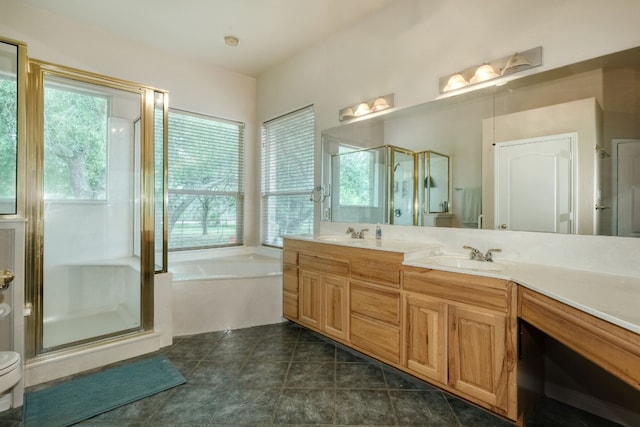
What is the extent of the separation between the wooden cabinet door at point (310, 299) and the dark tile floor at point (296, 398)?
28 centimetres

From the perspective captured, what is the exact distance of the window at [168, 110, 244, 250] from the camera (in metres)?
3.59

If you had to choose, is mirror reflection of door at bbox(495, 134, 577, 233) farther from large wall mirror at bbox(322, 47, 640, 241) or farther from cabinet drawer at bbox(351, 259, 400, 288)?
cabinet drawer at bbox(351, 259, 400, 288)

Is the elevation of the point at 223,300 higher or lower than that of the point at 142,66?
lower

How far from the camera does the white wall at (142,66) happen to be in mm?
2654

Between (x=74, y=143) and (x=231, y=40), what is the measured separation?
183 centimetres

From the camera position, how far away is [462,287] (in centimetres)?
166

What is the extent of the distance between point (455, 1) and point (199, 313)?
331cm

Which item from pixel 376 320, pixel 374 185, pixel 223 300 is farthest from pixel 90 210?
pixel 376 320

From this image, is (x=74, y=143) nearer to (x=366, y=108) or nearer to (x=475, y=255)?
(x=366, y=108)

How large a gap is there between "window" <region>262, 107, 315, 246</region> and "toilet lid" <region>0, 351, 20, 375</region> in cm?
220

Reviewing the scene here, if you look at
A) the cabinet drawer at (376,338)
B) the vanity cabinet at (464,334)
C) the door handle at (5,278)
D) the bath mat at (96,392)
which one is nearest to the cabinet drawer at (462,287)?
the vanity cabinet at (464,334)

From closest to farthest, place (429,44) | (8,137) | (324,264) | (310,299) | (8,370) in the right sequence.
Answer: (8,370) → (8,137) → (429,44) → (324,264) → (310,299)

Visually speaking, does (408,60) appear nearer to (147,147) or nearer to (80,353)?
(147,147)

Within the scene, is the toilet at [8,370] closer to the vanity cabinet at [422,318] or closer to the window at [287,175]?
the vanity cabinet at [422,318]
